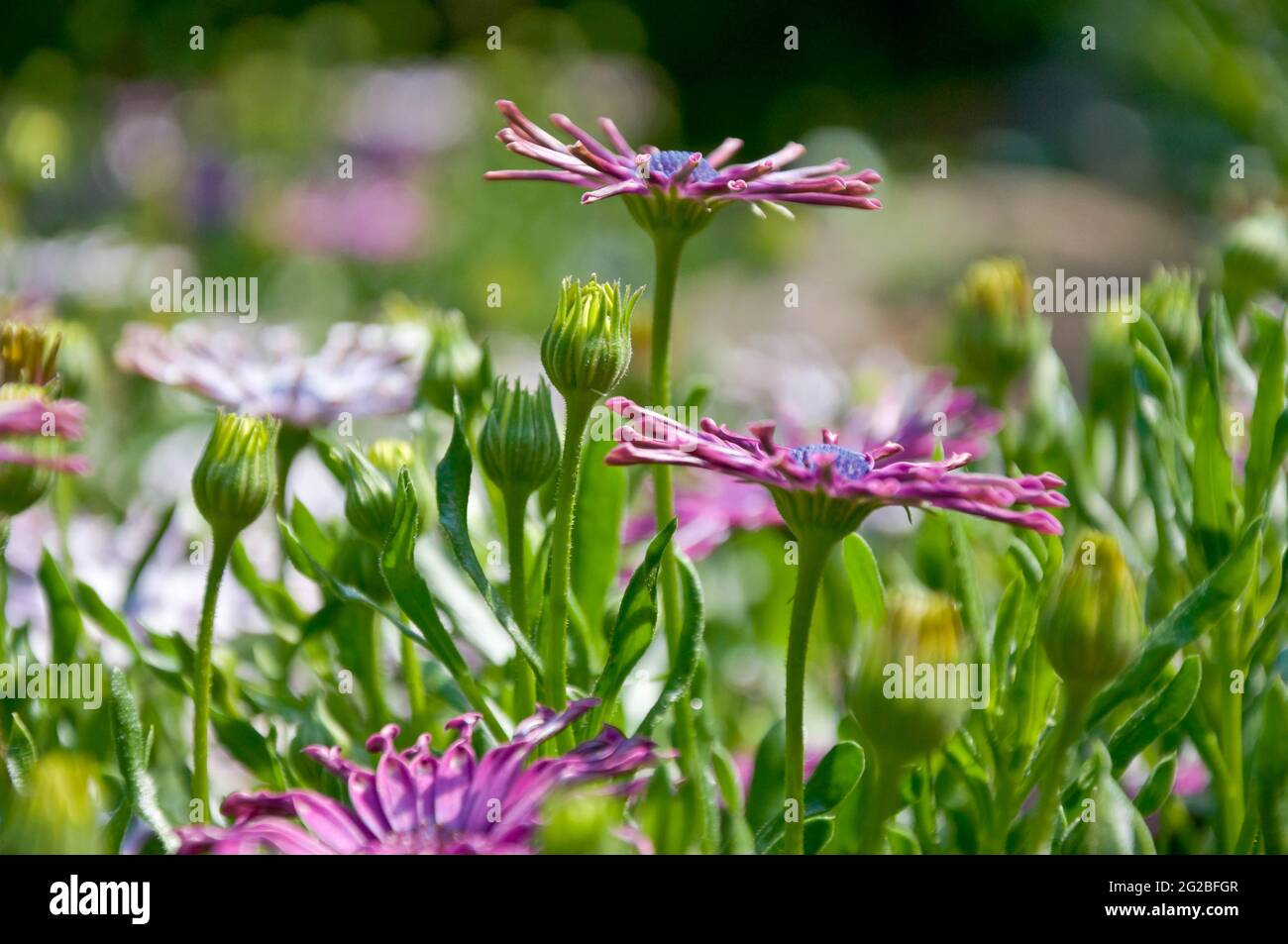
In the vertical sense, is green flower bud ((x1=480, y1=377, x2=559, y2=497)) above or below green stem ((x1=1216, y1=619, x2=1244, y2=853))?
above

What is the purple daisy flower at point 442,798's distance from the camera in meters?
0.49

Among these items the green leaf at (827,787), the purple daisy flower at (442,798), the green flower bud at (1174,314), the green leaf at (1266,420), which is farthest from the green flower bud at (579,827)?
the green flower bud at (1174,314)

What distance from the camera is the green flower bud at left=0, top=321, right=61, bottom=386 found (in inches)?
26.7

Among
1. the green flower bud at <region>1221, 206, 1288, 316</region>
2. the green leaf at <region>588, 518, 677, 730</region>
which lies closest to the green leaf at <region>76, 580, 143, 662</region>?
the green leaf at <region>588, 518, 677, 730</region>

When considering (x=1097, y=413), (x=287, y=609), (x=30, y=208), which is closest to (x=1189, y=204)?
(x=30, y=208)

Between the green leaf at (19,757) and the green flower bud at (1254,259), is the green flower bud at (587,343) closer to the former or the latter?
the green leaf at (19,757)

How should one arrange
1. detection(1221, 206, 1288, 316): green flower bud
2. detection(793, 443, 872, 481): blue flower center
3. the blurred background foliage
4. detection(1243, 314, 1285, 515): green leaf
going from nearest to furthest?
detection(793, 443, 872, 481): blue flower center, detection(1243, 314, 1285, 515): green leaf, detection(1221, 206, 1288, 316): green flower bud, the blurred background foliage

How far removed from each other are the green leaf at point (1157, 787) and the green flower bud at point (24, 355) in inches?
19.6

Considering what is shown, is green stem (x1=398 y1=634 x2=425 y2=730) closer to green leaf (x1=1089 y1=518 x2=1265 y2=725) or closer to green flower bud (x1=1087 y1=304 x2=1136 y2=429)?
green leaf (x1=1089 y1=518 x2=1265 y2=725)

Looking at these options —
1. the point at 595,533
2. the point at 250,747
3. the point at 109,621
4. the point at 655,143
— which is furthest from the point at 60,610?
the point at 655,143

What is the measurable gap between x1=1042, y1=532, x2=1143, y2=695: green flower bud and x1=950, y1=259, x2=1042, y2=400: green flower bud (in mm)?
398
